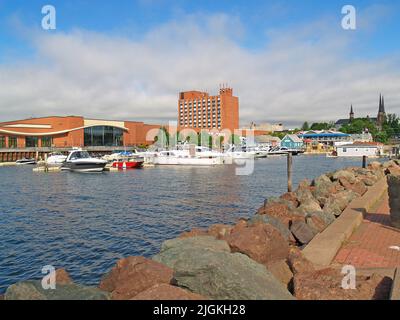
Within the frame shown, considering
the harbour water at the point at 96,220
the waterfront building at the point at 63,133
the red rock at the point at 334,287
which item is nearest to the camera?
the red rock at the point at 334,287

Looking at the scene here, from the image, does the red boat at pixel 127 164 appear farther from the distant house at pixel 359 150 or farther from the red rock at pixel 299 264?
the distant house at pixel 359 150

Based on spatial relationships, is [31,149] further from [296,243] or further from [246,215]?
[296,243]

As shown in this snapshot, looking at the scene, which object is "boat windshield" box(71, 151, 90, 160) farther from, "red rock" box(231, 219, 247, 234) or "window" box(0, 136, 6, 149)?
"window" box(0, 136, 6, 149)

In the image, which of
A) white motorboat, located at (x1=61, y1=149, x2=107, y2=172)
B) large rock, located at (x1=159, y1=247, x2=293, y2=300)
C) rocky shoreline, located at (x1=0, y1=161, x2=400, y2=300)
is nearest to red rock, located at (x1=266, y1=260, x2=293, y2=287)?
rocky shoreline, located at (x1=0, y1=161, x2=400, y2=300)

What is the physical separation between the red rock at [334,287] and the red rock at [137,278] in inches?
93.9

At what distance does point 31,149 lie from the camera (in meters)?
113

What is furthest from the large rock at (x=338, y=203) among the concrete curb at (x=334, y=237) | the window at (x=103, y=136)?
the window at (x=103, y=136)

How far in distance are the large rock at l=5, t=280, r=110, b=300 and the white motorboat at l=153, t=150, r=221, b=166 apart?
6722cm

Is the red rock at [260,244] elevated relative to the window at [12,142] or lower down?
lower down

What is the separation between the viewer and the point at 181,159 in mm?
78375

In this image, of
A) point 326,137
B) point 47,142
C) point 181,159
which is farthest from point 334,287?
point 326,137

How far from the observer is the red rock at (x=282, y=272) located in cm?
790

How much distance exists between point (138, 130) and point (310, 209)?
13295 cm
